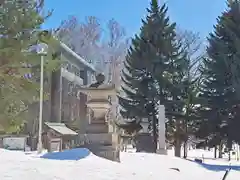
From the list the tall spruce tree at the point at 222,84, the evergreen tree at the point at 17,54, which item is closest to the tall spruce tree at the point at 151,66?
the tall spruce tree at the point at 222,84

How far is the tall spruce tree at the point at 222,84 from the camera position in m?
25.3

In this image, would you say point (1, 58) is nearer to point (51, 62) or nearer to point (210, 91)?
point (51, 62)

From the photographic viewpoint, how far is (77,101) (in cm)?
3688

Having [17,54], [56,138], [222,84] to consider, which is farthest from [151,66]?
[17,54]

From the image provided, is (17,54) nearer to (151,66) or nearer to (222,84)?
(151,66)

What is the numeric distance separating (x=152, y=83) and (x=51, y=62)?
11725 mm

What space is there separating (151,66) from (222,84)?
4756 millimetres

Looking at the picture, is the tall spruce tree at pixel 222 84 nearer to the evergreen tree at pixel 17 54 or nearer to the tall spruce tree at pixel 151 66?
the tall spruce tree at pixel 151 66

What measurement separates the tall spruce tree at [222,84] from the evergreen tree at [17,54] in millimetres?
12656

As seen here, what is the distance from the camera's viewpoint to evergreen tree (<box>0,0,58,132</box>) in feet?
48.8

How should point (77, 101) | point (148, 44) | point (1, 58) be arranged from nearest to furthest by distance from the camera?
point (1, 58)
point (148, 44)
point (77, 101)

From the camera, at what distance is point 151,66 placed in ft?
88.2

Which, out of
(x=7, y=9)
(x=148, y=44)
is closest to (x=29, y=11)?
(x=7, y=9)

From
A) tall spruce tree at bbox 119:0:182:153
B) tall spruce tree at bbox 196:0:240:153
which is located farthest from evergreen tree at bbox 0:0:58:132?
tall spruce tree at bbox 196:0:240:153
